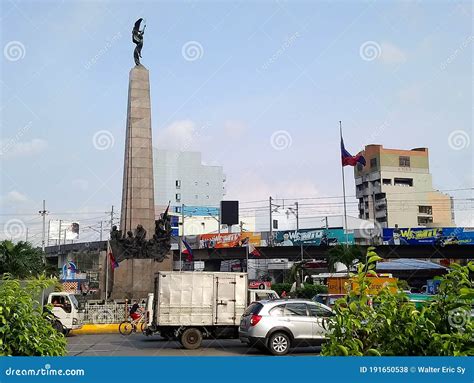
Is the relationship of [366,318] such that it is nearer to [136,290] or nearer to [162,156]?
[136,290]

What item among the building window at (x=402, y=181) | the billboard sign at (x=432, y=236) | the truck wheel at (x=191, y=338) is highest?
the building window at (x=402, y=181)

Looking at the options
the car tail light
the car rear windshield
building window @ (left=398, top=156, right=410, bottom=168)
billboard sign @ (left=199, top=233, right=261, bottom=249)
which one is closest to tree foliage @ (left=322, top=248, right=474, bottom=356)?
the car tail light

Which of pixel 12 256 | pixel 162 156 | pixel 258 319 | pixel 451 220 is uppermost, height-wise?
pixel 162 156

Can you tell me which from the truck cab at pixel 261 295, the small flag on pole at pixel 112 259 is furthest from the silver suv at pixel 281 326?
the small flag on pole at pixel 112 259

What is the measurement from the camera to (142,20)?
3000cm

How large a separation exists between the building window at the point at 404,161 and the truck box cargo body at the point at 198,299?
7888cm

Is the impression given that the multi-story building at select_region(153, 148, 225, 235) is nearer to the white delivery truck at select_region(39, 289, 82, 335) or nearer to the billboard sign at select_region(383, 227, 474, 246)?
the billboard sign at select_region(383, 227, 474, 246)

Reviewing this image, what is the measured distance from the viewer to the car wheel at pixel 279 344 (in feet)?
44.1

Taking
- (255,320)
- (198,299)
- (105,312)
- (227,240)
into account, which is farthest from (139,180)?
(227,240)

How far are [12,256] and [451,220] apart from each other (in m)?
80.5

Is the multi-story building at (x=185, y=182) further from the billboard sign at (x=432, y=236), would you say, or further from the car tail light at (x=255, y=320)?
the car tail light at (x=255, y=320)

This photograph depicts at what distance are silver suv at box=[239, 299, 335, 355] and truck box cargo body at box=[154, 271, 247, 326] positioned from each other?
2.29 m

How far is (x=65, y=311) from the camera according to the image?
2027cm

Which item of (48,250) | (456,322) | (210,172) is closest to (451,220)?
(210,172)
